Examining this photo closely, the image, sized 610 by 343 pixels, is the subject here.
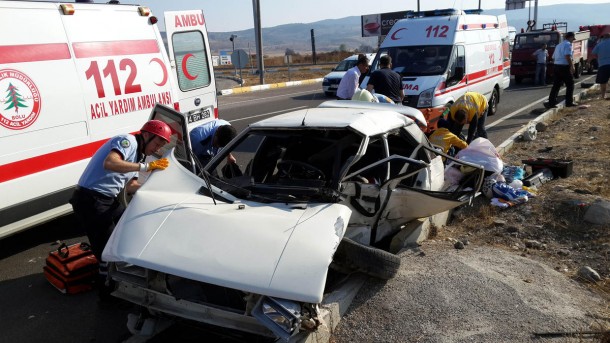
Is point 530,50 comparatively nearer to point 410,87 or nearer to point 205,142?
point 410,87

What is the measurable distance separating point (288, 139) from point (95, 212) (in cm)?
181

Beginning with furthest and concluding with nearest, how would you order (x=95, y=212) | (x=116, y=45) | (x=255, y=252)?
1. (x=116, y=45)
2. (x=95, y=212)
3. (x=255, y=252)

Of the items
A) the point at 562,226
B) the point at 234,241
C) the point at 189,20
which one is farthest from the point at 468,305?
the point at 189,20

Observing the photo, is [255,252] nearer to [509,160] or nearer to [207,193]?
[207,193]

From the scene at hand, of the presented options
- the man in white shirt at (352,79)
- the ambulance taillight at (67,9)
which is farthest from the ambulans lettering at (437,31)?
the ambulance taillight at (67,9)

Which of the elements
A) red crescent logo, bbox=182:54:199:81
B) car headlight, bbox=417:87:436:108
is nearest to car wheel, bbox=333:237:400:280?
red crescent logo, bbox=182:54:199:81

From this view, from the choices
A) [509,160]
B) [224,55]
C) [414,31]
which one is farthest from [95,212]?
[224,55]

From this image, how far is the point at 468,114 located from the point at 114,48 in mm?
4738

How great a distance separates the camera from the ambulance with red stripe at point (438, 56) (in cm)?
995

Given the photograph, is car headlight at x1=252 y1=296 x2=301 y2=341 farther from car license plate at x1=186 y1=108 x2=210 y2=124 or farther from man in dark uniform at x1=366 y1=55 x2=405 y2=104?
man in dark uniform at x1=366 y1=55 x2=405 y2=104

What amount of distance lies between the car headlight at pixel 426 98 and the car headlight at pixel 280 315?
752 centimetres

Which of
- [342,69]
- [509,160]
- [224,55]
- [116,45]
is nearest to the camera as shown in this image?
[116,45]

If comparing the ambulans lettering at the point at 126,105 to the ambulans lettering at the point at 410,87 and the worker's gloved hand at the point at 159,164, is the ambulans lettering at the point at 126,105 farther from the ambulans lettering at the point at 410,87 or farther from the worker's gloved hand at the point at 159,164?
the ambulans lettering at the point at 410,87

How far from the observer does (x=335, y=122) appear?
14.4 ft
